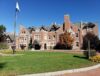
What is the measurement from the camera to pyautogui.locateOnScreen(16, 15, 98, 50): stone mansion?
66.0 meters

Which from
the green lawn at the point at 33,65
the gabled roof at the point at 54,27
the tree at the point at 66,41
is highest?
the gabled roof at the point at 54,27

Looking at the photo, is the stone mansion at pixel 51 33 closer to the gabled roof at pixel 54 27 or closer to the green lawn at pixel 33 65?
the gabled roof at pixel 54 27

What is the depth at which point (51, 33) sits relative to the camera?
6944cm

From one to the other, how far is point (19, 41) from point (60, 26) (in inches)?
663

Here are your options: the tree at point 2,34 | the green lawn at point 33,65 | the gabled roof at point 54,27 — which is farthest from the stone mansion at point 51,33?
the green lawn at point 33,65

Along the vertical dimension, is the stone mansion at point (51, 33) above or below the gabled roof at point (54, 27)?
below

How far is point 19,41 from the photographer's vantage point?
71.7 meters

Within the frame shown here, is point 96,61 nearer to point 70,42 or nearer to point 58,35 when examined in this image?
point 70,42

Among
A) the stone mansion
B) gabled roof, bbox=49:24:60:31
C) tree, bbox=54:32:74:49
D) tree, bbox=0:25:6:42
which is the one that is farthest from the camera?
tree, bbox=0:25:6:42

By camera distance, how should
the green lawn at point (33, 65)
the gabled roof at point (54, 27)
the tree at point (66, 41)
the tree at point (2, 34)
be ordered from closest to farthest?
1. the green lawn at point (33, 65)
2. the tree at point (66, 41)
3. the gabled roof at point (54, 27)
4. the tree at point (2, 34)

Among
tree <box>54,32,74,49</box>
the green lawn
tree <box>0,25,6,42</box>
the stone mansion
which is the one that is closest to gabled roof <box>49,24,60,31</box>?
the stone mansion

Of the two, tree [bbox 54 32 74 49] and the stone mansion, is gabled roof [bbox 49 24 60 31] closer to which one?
the stone mansion

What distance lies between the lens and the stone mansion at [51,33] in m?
66.0

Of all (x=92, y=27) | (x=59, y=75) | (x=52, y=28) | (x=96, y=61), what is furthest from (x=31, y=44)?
(x=59, y=75)
